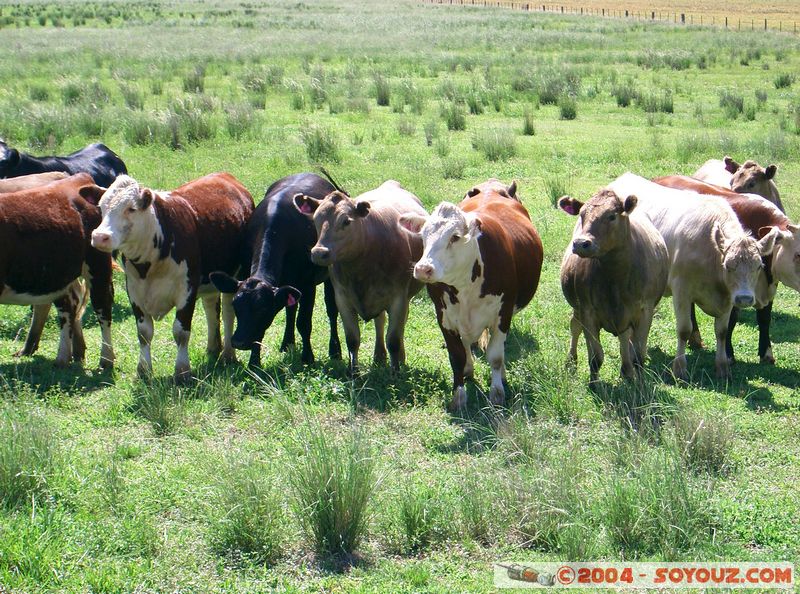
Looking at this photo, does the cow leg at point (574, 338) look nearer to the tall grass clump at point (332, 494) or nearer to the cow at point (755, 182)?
the cow at point (755, 182)

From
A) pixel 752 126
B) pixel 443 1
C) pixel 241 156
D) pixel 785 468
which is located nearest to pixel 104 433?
pixel 785 468

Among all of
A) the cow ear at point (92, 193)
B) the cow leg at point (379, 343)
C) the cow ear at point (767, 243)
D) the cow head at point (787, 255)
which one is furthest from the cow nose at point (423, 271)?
the cow head at point (787, 255)

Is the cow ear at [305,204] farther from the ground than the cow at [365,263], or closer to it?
farther from the ground

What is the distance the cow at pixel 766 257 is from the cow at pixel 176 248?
4.89 metres

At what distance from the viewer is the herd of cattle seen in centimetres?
841

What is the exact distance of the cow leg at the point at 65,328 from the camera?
9367 millimetres

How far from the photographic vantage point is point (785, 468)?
6961 mm

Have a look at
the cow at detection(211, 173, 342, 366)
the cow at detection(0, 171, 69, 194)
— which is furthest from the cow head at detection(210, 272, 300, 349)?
the cow at detection(0, 171, 69, 194)

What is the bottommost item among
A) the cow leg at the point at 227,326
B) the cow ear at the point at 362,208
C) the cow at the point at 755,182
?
the cow leg at the point at 227,326

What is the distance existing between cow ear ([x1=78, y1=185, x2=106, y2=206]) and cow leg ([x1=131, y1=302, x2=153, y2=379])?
44.1 inches

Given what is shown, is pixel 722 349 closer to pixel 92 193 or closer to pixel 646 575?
pixel 646 575

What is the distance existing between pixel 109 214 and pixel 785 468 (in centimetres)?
578

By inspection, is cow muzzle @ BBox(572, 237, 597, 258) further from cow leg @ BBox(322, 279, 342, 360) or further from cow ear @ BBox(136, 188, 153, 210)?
cow ear @ BBox(136, 188, 153, 210)

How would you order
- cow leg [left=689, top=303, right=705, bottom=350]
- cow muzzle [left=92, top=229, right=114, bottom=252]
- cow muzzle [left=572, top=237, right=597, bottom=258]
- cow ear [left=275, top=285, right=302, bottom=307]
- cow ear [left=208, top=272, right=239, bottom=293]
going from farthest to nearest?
cow leg [left=689, top=303, right=705, bottom=350] → cow ear [left=208, top=272, right=239, bottom=293] → cow ear [left=275, top=285, right=302, bottom=307] → cow muzzle [left=92, top=229, right=114, bottom=252] → cow muzzle [left=572, top=237, right=597, bottom=258]
